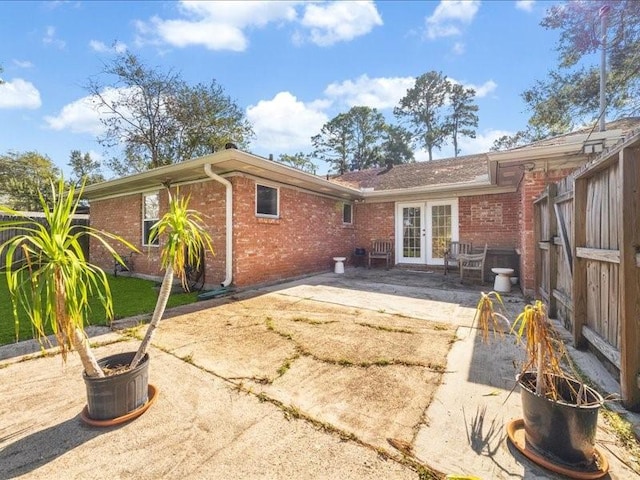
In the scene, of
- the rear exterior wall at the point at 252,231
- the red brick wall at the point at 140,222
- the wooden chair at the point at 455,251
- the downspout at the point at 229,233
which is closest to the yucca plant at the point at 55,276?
the rear exterior wall at the point at 252,231

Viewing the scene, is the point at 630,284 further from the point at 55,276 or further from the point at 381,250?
the point at 381,250

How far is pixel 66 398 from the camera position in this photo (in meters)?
2.26

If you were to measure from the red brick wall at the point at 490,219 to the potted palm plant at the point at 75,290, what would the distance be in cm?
821

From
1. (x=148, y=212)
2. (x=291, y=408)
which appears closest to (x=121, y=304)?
(x=148, y=212)

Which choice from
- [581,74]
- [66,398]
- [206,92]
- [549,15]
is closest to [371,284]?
[66,398]

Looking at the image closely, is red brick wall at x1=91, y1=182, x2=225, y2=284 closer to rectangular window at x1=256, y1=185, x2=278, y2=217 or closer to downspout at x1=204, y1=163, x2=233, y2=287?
downspout at x1=204, y1=163, x2=233, y2=287

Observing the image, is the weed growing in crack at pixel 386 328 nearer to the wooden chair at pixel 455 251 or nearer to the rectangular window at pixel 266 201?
the rectangular window at pixel 266 201

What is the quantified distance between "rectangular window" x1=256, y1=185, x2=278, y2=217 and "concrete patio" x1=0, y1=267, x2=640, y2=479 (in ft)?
10.9

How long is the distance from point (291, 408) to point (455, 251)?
7.75m

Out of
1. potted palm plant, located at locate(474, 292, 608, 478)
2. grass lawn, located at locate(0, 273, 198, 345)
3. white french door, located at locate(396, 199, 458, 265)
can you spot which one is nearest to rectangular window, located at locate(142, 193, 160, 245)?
grass lawn, located at locate(0, 273, 198, 345)

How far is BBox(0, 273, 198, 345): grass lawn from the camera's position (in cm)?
383

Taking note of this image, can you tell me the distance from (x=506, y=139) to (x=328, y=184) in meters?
23.1

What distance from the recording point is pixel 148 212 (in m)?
8.04

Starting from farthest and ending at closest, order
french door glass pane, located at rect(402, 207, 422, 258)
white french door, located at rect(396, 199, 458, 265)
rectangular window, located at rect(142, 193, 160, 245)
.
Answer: french door glass pane, located at rect(402, 207, 422, 258)
white french door, located at rect(396, 199, 458, 265)
rectangular window, located at rect(142, 193, 160, 245)
